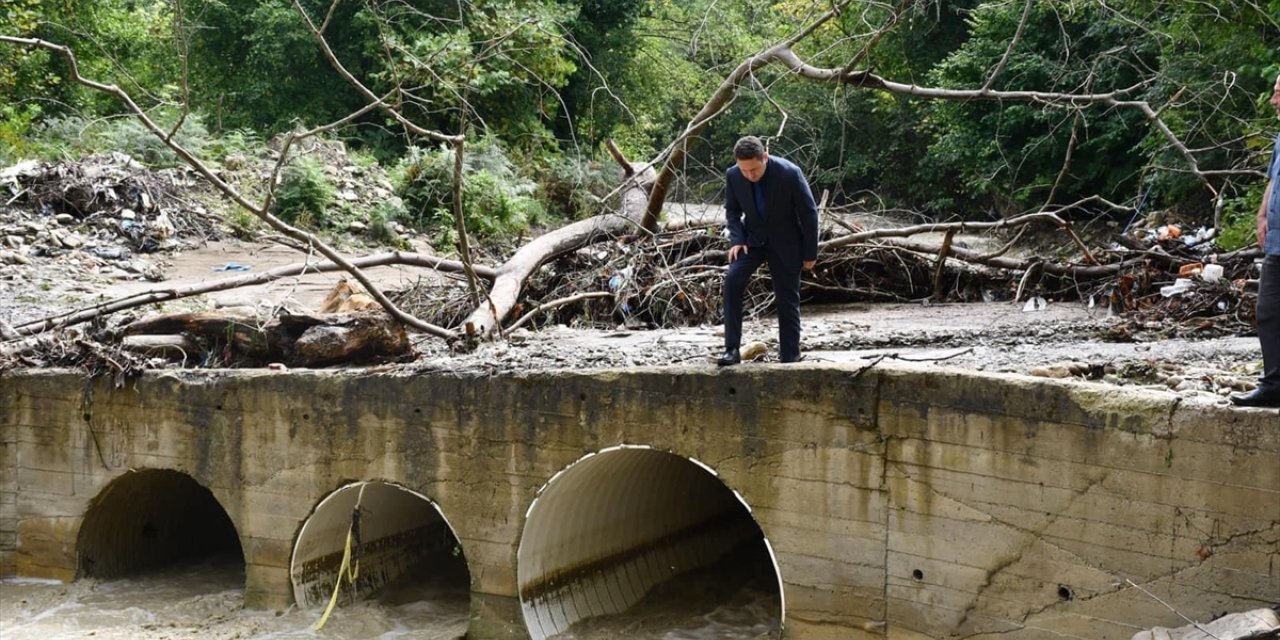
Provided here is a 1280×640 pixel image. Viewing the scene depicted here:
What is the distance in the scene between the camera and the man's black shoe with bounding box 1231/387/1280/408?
5.86 metres

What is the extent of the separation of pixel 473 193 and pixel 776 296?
1152 centimetres

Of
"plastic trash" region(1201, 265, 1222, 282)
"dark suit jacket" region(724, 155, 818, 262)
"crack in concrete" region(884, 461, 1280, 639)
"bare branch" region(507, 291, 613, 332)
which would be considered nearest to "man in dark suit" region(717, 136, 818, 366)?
"dark suit jacket" region(724, 155, 818, 262)

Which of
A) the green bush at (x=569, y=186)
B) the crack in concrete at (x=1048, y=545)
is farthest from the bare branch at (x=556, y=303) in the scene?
the green bush at (x=569, y=186)

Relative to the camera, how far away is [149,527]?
36.3ft

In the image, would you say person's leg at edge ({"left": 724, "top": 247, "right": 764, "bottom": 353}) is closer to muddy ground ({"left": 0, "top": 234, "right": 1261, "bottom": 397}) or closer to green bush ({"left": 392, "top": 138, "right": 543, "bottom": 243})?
muddy ground ({"left": 0, "top": 234, "right": 1261, "bottom": 397})

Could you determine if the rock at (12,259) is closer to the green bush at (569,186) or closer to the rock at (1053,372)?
the green bush at (569,186)

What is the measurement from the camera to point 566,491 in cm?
866

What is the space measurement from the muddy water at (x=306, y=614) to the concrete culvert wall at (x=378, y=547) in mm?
169

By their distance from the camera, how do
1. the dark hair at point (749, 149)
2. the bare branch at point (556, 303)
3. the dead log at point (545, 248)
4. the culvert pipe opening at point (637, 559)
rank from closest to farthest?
1. the dark hair at point (749, 149)
2. the culvert pipe opening at point (637, 559)
3. the dead log at point (545, 248)
4. the bare branch at point (556, 303)

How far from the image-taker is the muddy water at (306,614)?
9023 mm

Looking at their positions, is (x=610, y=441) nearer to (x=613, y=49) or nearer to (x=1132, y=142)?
(x=1132, y=142)

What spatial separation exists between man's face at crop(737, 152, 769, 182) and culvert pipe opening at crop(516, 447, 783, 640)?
2.05 m

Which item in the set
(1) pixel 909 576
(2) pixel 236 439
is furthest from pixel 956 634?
(2) pixel 236 439

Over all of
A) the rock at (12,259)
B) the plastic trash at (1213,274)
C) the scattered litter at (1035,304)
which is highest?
the rock at (12,259)
